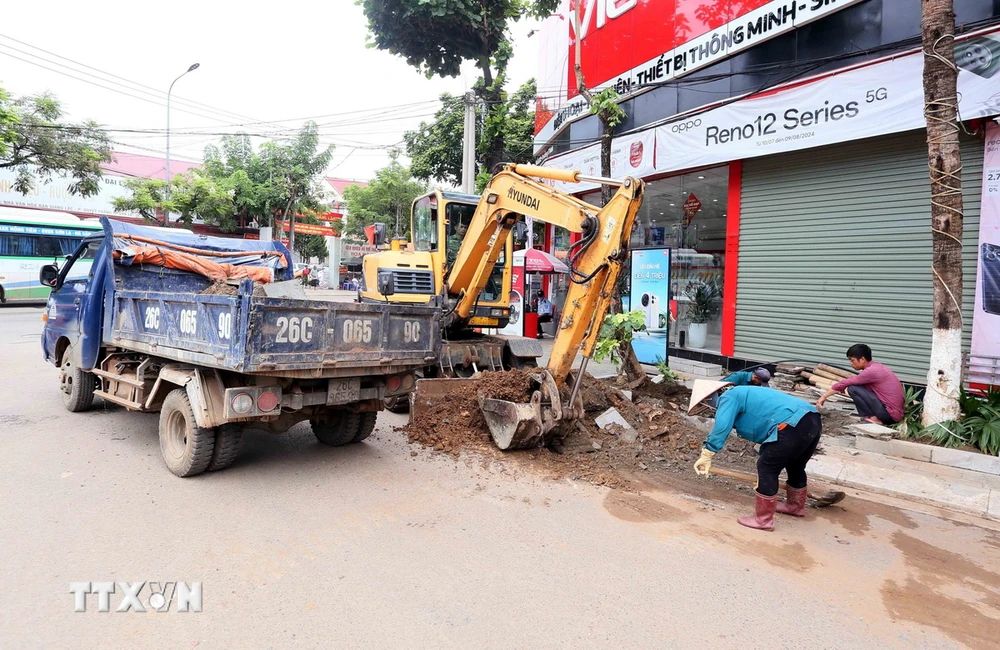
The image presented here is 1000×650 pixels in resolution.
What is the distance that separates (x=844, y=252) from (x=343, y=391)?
26.9 ft

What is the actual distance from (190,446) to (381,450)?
183 centimetres

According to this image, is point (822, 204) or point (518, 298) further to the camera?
point (518, 298)

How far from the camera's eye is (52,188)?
33.1 m

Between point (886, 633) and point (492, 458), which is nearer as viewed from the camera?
point (886, 633)

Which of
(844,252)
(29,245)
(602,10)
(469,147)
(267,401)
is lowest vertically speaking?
(267,401)

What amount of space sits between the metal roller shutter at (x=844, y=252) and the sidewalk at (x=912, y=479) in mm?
3137

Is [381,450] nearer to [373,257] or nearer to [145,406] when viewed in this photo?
[145,406]

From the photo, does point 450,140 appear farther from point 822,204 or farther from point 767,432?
point 767,432

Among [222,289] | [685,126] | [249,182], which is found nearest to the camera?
[222,289]

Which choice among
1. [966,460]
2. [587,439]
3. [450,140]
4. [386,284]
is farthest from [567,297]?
[450,140]

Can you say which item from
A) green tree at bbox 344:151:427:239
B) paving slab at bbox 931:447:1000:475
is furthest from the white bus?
paving slab at bbox 931:447:1000:475

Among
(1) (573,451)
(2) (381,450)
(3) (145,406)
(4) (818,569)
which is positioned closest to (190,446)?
(3) (145,406)

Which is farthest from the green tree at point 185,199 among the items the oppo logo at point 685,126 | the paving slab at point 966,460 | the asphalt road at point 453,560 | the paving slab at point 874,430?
the paving slab at point 966,460

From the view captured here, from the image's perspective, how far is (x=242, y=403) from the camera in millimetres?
4531
